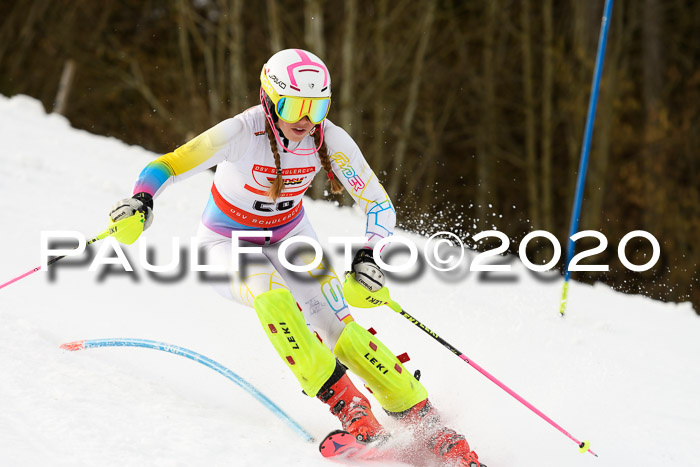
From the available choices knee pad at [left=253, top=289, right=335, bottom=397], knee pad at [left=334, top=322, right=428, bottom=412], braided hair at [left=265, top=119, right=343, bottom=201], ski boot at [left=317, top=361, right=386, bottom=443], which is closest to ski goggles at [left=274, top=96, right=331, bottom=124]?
braided hair at [left=265, top=119, right=343, bottom=201]

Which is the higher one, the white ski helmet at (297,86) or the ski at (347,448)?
the white ski helmet at (297,86)

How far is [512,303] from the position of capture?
18.0 ft

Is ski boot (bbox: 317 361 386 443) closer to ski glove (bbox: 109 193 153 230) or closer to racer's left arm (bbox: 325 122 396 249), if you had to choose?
racer's left arm (bbox: 325 122 396 249)

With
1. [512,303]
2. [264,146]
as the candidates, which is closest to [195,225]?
[512,303]

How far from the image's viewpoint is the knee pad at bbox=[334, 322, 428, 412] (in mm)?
3316

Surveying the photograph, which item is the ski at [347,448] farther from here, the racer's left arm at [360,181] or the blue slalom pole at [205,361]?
the racer's left arm at [360,181]

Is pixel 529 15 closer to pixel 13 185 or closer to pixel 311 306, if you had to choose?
pixel 13 185

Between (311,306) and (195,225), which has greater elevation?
(311,306)

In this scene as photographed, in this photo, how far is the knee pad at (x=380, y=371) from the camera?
3.32m

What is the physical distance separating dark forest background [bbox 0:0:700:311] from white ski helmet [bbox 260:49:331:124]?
942 centimetres

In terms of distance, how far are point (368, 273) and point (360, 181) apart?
443 millimetres

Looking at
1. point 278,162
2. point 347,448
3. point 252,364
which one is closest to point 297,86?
point 278,162

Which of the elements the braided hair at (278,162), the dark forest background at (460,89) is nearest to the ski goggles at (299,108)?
the braided hair at (278,162)

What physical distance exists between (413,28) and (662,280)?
6.93m
